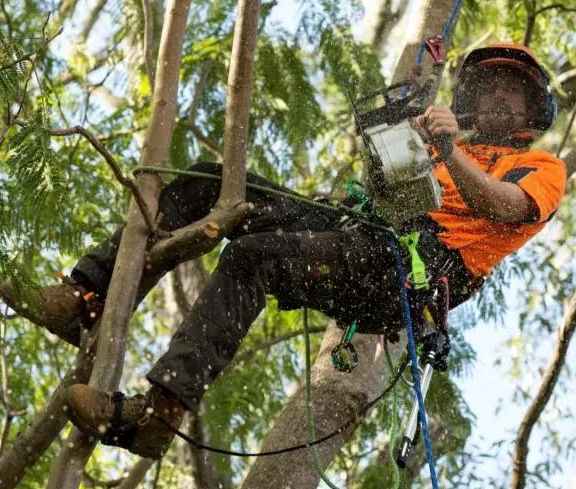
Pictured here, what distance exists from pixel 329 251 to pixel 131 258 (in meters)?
0.70

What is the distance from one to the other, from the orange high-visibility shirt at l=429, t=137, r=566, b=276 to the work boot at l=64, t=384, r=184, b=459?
1.20m

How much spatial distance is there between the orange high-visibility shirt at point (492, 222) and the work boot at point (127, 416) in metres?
1.20

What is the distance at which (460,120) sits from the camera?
4.54m

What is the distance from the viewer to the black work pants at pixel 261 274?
12.0ft

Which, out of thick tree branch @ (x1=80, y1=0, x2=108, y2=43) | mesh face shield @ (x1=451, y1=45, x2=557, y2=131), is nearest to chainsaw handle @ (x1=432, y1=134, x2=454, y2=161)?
mesh face shield @ (x1=451, y1=45, x2=557, y2=131)

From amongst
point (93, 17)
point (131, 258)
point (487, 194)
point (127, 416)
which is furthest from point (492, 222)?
point (93, 17)

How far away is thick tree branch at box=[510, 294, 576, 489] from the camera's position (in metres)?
4.98

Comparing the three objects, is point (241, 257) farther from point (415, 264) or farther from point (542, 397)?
point (542, 397)

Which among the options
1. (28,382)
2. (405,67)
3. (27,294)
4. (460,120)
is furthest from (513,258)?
(27,294)

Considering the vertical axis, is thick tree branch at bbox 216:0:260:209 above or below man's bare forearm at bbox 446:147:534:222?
above

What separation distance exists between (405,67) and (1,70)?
8.35 ft

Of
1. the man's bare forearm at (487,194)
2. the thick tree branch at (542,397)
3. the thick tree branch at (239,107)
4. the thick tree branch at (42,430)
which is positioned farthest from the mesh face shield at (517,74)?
the thick tree branch at (42,430)

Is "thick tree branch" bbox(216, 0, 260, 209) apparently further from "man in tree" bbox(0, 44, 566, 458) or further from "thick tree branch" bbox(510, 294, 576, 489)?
"thick tree branch" bbox(510, 294, 576, 489)

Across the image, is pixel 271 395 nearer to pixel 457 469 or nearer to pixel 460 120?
pixel 457 469
